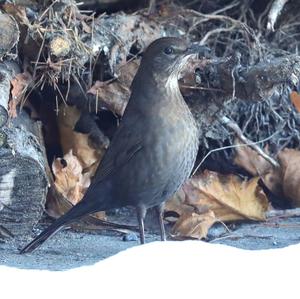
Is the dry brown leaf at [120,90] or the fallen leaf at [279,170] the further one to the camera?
the fallen leaf at [279,170]

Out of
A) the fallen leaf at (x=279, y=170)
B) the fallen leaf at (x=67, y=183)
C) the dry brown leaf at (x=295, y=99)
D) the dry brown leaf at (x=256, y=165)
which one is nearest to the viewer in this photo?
the fallen leaf at (x=67, y=183)

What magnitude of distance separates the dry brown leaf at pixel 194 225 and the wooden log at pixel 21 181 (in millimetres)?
661

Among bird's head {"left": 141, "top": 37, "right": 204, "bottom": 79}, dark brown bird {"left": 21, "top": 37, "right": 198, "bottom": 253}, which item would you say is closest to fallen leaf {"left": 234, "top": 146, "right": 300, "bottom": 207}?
dark brown bird {"left": 21, "top": 37, "right": 198, "bottom": 253}

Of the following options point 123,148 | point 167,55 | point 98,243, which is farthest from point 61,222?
point 167,55

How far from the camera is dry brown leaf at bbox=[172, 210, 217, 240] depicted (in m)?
4.92

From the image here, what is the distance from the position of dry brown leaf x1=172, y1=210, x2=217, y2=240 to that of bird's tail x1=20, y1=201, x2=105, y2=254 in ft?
1.64

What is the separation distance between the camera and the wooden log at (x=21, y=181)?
15.5 ft

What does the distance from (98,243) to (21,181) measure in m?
0.46

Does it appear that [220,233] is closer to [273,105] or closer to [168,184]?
[168,184]

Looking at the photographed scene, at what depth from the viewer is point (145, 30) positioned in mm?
5598

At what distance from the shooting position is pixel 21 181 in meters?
4.79

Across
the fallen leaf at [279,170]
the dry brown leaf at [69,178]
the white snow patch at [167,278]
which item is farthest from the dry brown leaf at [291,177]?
the white snow patch at [167,278]

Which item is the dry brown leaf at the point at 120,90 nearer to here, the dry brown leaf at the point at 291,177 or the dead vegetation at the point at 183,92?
the dead vegetation at the point at 183,92

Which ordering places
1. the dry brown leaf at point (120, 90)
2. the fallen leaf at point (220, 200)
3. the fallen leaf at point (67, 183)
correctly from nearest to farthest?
the fallen leaf at point (220, 200) → the fallen leaf at point (67, 183) → the dry brown leaf at point (120, 90)
